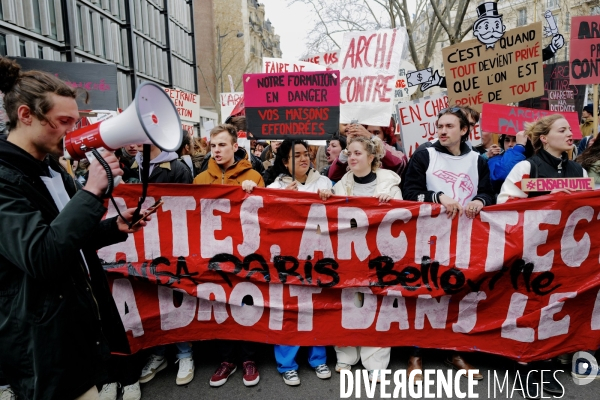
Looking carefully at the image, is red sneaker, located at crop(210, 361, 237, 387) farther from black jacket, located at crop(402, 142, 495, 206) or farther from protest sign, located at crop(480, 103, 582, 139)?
protest sign, located at crop(480, 103, 582, 139)

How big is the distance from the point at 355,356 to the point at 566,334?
150cm

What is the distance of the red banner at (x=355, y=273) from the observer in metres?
3.07

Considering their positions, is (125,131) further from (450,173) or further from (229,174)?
(450,173)

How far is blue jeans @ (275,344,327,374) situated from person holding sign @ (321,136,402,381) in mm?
126

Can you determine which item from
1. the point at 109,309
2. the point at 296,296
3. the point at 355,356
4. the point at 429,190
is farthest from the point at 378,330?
the point at 109,309

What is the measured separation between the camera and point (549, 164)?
3250 mm

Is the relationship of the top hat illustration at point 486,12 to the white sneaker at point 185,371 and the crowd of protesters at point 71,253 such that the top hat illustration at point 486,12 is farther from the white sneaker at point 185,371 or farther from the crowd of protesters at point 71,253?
the white sneaker at point 185,371

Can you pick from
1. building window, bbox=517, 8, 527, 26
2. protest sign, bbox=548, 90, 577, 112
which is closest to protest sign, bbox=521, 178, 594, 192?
protest sign, bbox=548, 90, 577, 112

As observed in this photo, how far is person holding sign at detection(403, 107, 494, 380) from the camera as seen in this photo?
327 cm

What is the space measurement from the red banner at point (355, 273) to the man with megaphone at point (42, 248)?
155 cm

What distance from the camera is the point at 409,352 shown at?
352 centimetres

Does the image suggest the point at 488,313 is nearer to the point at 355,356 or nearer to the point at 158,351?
the point at 355,356

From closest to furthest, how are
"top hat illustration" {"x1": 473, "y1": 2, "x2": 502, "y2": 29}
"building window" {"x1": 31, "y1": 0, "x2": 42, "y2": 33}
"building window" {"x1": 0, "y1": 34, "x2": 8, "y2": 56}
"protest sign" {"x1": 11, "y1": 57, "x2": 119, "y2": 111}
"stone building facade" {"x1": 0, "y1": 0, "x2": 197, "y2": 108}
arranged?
"top hat illustration" {"x1": 473, "y1": 2, "x2": 502, "y2": 29}, "protest sign" {"x1": 11, "y1": 57, "x2": 119, "y2": 111}, "building window" {"x1": 0, "y1": 34, "x2": 8, "y2": 56}, "stone building facade" {"x1": 0, "y1": 0, "x2": 197, "y2": 108}, "building window" {"x1": 31, "y1": 0, "x2": 42, "y2": 33}

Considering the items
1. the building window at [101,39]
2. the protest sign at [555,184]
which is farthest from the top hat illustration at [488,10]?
the building window at [101,39]
